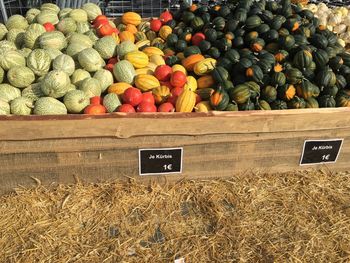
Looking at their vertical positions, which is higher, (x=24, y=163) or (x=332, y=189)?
(x=24, y=163)

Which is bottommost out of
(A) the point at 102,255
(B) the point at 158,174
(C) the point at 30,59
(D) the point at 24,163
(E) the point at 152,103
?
(A) the point at 102,255

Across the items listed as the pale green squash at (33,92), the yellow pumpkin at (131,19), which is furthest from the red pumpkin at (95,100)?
the yellow pumpkin at (131,19)

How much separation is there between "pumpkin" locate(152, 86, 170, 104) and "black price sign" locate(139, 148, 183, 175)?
54cm

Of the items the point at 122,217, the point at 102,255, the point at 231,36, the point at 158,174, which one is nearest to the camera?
the point at 102,255

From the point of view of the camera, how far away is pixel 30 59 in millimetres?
2990

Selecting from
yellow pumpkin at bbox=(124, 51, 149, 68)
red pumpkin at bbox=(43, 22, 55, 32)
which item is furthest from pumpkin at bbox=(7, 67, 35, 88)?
yellow pumpkin at bbox=(124, 51, 149, 68)

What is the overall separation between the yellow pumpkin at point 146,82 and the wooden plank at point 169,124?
602 millimetres

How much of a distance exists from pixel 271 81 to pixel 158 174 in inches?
53.1

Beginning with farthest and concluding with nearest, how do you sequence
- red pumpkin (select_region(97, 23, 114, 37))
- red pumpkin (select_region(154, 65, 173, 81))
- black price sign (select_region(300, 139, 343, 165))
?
red pumpkin (select_region(97, 23, 114, 37)) → red pumpkin (select_region(154, 65, 173, 81)) → black price sign (select_region(300, 139, 343, 165))

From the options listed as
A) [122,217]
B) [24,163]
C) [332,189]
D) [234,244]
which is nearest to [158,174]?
[122,217]

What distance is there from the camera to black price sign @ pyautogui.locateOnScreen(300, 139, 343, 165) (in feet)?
9.62

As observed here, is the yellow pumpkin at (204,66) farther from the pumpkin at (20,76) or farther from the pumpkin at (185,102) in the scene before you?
the pumpkin at (20,76)

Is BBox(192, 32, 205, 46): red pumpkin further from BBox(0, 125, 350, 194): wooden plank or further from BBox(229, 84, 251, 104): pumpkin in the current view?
BBox(0, 125, 350, 194): wooden plank

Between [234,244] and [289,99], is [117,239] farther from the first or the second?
[289,99]
